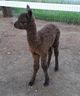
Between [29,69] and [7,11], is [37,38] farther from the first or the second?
[7,11]

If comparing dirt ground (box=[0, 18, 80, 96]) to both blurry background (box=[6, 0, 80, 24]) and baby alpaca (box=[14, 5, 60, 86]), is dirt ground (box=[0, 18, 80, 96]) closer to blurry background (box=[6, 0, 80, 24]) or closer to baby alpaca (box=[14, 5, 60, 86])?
baby alpaca (box=[14, 5, 60, 86])

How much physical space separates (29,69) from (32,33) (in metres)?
1.29

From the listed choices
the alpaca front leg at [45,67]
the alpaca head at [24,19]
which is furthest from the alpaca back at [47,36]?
the alpaca head at [24,19]

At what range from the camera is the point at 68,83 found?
14.3ft

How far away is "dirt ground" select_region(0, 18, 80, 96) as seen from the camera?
13.7ft

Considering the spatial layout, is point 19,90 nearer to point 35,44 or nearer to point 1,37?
point 35,44

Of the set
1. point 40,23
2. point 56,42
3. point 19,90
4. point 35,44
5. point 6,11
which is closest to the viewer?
point 35,44

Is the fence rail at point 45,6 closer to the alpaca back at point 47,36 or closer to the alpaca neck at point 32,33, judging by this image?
the alpaca back at point 47,36

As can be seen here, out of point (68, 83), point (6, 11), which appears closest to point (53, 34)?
point (68, 83)

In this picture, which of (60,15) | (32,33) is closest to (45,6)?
(60,15)

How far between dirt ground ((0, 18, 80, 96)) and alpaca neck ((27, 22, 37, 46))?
92cm

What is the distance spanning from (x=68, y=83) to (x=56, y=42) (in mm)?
822

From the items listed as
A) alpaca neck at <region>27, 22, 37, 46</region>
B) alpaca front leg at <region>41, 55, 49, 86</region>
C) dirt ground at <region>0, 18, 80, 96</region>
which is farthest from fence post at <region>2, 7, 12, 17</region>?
alpaca neck at <region>27, 22, 37, 46</region>

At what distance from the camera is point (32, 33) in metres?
3.81
